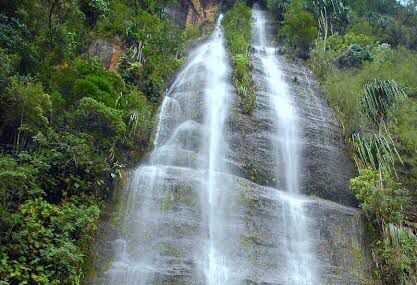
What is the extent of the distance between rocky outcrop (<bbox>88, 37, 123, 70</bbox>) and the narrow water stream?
264cm

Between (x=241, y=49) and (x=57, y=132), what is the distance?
1131cm

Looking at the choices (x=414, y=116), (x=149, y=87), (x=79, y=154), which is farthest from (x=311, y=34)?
(x=79, y=154)

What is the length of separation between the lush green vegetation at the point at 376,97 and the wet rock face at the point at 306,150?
0.46m

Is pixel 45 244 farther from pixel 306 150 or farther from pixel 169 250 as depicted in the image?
pixel 306 150

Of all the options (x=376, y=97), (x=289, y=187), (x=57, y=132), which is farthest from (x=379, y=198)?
(x=57, y=132)

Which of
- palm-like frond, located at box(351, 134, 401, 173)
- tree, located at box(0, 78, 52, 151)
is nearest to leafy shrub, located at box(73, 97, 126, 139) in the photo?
tree, located at box(0, 78, 52, 151)

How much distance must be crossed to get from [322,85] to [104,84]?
8966 millimetres

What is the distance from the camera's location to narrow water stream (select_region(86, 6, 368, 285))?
10.1m

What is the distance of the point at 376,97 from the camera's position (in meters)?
16.1

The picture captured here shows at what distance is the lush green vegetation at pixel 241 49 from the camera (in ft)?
54.7

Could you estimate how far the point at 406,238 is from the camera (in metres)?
11.4

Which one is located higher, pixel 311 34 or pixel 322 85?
pixel 311 34

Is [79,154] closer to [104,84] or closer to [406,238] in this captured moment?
[104,84]

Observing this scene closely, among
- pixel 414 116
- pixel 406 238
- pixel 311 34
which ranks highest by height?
pixel 311 34
